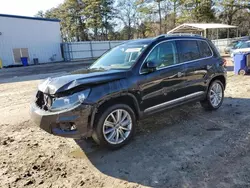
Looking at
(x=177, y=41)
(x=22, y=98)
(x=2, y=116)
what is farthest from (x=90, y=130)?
(x=22, y=98)

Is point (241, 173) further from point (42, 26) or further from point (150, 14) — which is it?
point (150, 14)

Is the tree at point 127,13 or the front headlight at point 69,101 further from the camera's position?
the tree at point 127,13

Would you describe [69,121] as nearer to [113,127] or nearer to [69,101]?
A: [69,101]

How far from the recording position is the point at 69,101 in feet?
11.1

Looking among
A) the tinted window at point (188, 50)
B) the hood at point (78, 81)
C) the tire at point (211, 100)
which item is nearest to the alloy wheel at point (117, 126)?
the hood at point (78, 81)

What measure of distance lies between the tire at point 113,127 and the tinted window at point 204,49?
98.1 inches

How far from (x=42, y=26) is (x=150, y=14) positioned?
2208 centimetres

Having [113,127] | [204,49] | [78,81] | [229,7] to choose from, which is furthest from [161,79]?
[229,7]

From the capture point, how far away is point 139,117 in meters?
4.14

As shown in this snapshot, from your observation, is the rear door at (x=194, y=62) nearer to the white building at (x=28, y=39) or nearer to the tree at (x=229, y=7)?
the white building at (x=28, y=39)

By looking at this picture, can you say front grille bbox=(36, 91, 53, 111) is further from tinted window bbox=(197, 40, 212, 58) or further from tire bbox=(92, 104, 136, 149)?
tinted window bbox=(197, 40, 212, 58)

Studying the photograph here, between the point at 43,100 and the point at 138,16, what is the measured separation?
46.5m

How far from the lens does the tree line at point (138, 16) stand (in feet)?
120

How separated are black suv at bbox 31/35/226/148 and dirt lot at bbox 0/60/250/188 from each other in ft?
1.42
